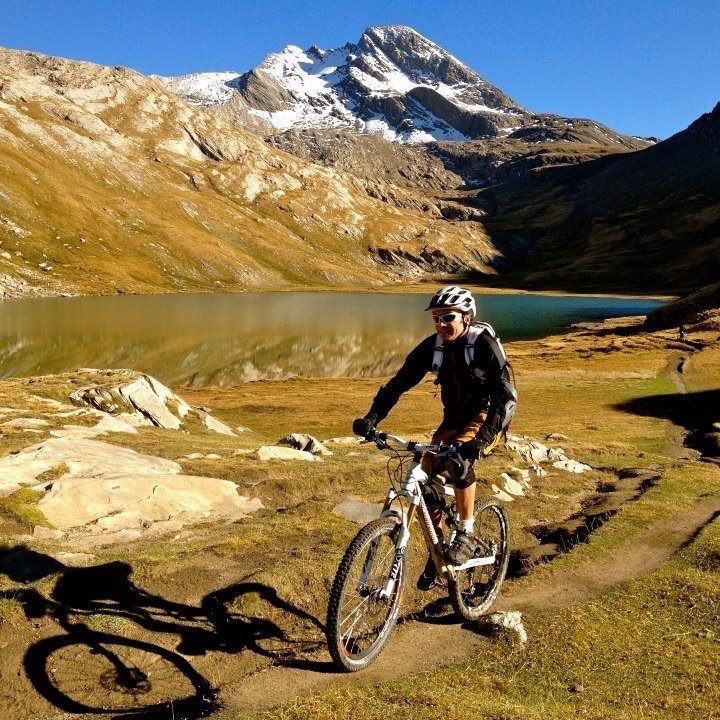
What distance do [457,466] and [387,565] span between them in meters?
1.76

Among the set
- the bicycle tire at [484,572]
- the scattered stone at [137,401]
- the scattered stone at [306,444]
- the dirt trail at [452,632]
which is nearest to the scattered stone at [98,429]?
the scattered stone at [137,401]

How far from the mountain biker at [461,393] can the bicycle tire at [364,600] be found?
1.19 m

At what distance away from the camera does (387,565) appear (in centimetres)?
796

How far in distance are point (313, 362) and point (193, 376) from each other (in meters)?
21.5

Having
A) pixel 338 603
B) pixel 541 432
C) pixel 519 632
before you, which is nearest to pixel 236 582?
pixel 338 603

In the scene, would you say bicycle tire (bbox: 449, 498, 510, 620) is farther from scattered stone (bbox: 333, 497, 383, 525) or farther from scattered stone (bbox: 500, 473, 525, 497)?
scattered stone (bbox: 500, 473, 525, 497)

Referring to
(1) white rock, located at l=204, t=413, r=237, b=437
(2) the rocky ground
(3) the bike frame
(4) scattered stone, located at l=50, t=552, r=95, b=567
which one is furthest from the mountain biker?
(1) white rock, located at l=204, t=413, r=237, b=437

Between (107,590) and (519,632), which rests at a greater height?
(107,590)

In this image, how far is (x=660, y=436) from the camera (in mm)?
39656

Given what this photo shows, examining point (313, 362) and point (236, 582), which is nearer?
point (236, 582)

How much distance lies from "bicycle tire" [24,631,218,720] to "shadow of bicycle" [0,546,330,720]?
1cm

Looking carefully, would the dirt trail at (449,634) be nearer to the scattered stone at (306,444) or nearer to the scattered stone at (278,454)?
the scattered stone at (278,454)

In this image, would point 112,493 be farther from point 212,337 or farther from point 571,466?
point 212,337

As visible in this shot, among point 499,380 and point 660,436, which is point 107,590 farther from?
point 660,436
